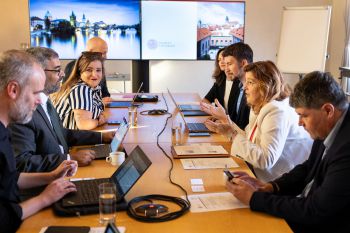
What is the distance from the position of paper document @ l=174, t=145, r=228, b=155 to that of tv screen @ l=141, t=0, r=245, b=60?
4.07 metres

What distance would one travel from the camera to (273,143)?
7.16 feet

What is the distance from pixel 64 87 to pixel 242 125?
1470 mm

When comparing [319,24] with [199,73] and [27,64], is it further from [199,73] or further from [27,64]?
[27,64]

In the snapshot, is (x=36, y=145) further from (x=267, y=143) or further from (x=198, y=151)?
(x=267, y=143)

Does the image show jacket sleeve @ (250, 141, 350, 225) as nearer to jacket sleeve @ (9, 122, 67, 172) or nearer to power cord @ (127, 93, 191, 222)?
power cord @ (127, 93, 191, 222)

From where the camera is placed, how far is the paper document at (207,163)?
83.3 inches

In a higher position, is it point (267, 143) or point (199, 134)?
point (267, 143)

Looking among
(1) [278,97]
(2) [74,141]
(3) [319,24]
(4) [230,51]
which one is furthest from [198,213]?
(3) [319,24]

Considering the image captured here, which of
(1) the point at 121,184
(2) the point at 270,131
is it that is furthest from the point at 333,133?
(1) the point at 121,184

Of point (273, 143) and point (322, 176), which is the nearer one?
Result: point (322, 176)

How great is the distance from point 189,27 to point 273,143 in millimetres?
4400

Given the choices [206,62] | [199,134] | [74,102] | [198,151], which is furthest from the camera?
[206,62]

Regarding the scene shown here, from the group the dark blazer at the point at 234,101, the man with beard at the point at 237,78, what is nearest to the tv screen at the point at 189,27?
the dark blazer at the point at 234,101

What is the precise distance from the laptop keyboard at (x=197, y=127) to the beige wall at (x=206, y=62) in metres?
3.44
